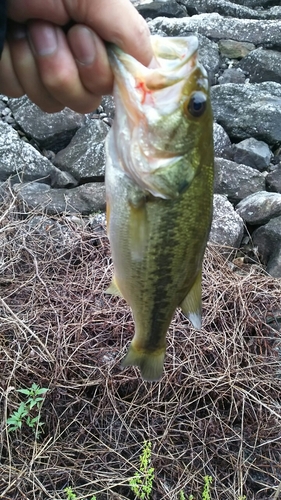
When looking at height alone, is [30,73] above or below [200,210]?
above

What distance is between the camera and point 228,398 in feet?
11.4

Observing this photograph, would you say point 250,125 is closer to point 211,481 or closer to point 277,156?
point 277,156

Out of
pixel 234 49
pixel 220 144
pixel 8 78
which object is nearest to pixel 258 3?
pixel 234 49

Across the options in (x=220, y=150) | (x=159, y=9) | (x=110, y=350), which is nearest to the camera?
(x=110, y=350)

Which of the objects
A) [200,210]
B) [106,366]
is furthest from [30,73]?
[106,366]

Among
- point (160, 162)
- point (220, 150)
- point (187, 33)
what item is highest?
point (160, 162)

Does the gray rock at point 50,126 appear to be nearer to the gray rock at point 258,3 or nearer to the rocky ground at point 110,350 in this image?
the rocky ground at point 110,350

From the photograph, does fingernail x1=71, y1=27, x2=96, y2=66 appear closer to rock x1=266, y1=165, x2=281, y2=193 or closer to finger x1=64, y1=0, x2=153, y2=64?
finger x1=64, y1=0, x2=153, y2=64

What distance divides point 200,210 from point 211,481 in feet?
7.12

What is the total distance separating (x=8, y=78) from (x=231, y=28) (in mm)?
7753

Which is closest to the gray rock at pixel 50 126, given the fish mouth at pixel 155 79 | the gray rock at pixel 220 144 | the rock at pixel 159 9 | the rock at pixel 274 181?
the gray rock at pixel 220 144

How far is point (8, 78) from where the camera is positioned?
5.56ft

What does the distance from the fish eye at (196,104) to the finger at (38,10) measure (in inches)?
16.8

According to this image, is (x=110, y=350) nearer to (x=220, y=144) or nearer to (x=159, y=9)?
(x=220, y=144)
